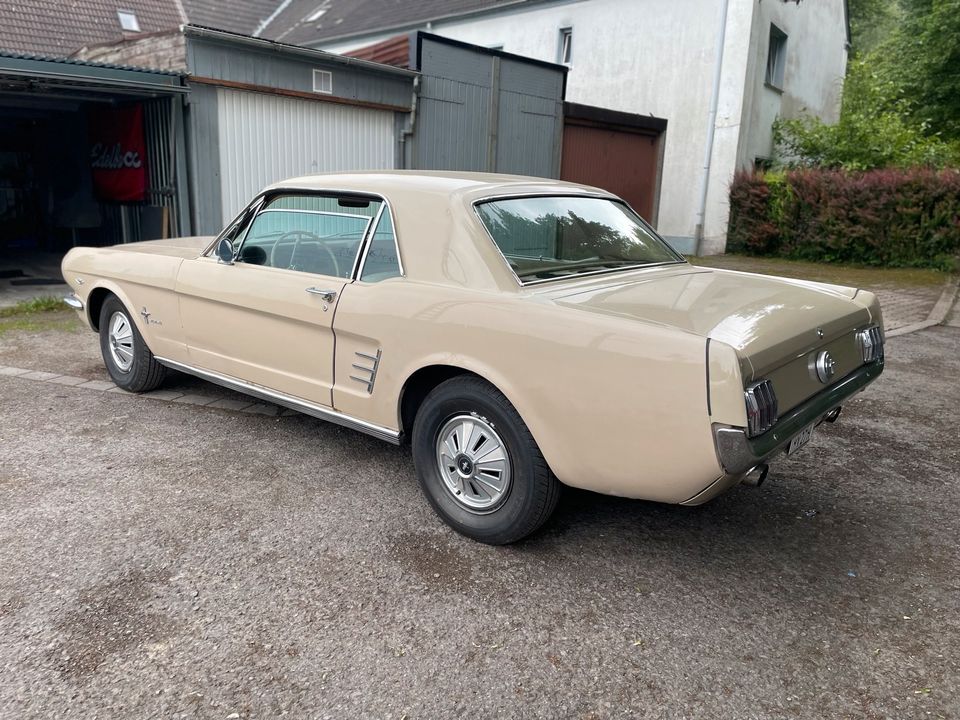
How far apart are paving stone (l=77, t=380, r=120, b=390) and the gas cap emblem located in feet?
15.6

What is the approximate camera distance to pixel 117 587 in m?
2.92

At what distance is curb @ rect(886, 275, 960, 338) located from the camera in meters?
8.48

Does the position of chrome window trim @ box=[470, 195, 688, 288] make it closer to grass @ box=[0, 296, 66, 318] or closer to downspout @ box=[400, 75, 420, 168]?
grass @ box=[0, 296, 66, 318]

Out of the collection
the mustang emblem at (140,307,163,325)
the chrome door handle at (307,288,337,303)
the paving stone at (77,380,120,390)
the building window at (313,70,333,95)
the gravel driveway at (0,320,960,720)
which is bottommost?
the paving stone at (77,380,120,390)

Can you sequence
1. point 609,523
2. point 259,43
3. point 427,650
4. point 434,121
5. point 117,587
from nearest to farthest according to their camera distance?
point 427,650
point 117,587
point 609,523
point 259,43
point 434,121

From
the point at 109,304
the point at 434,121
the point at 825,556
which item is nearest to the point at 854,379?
the point at 825,556

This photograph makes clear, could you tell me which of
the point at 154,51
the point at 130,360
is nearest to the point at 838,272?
the point at 154,51

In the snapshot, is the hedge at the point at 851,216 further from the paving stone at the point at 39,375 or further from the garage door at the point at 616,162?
the paving stone at the point at 39,375

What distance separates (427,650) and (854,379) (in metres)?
2.21

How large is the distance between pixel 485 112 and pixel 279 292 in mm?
9491

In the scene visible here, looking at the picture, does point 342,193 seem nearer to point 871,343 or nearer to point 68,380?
point 871,343

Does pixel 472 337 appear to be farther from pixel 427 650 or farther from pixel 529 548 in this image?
pixel 427 650

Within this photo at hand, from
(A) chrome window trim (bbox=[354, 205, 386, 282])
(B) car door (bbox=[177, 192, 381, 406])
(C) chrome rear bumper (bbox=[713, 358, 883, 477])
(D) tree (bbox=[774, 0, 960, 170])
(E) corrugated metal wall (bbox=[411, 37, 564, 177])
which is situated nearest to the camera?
(C) chrome rear bumper (bbox=[713, 358, 883, 477])

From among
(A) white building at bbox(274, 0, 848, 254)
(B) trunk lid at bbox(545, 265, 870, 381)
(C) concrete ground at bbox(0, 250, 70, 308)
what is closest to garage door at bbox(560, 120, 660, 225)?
(A) white building at bbox(274, 0, 848, 254)
